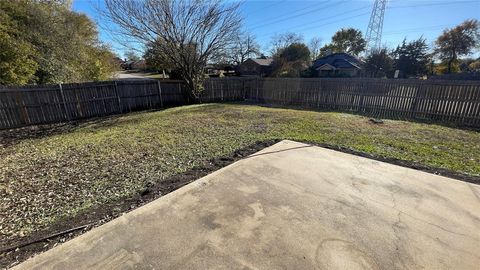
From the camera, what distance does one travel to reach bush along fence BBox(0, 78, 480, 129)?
660 cm

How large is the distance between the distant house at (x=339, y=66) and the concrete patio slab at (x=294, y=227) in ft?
86.6

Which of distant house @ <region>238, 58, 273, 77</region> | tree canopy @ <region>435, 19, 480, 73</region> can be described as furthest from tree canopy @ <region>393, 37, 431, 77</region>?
distant house @ <region>238, 58, 273, 77</region>

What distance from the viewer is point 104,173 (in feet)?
11.2

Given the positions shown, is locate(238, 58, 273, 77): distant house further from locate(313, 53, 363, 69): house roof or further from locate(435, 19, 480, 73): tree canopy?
locate(435, 19, 480, 73): tree canopy

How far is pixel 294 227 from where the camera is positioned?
6.84 feet

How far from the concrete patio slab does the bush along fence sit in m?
5.57

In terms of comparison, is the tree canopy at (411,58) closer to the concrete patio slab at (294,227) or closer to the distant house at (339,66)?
the distant house at (339,66)

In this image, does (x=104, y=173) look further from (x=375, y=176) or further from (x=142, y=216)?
(x=375, y=176)

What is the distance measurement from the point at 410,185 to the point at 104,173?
14.6ft

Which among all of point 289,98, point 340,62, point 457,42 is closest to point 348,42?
point 457,42

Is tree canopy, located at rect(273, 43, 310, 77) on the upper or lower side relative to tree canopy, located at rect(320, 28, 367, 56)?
lower

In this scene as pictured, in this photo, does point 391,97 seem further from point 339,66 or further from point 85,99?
point 339,66

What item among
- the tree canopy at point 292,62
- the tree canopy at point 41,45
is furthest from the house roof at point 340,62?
the tree canopy at point 41,45

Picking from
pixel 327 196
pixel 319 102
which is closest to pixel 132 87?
pixel 319 102
